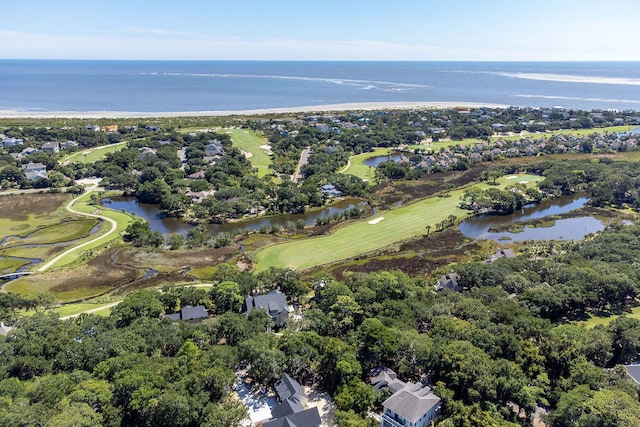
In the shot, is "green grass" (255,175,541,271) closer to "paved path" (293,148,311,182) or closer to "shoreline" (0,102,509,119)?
"paved path" (293,148,311,182)

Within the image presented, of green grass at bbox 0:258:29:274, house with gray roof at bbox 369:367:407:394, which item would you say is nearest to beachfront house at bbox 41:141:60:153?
green grass at bbox 0:258:29:274

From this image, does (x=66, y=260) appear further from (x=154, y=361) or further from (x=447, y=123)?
(x=447, y=123)

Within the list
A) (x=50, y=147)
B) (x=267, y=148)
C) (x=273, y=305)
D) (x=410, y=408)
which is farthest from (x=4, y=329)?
(x=267, y=148)

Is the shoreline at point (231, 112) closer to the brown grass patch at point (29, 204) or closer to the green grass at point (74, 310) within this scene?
the brown grass patch at point (29, 204)

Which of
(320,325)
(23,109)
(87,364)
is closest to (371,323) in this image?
(320,325)

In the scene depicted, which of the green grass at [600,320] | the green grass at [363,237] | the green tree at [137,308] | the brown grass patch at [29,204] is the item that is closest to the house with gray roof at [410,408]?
the green grass at [600,320]

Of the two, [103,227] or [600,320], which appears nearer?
[600,320]

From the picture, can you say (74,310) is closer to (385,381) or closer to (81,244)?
(81,244)
